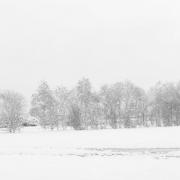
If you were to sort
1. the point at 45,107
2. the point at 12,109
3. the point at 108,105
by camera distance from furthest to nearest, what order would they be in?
the point at 108,105, the point at 45,107, the point at 12,109

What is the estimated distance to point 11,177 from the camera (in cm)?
1261

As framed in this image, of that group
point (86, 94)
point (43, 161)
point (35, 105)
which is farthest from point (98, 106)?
point (43, 161)

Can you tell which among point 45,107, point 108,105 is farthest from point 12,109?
point 108,105

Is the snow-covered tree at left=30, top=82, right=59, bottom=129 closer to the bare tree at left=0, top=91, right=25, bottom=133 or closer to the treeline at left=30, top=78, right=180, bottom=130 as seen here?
the treeline at left=30, top=78, right=180, bottom=130

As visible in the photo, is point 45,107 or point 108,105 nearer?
point 45,107

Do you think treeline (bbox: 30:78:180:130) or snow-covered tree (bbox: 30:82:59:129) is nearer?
snow-covered tree (bbox: 30:82:59:129)

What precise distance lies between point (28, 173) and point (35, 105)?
2222 inches

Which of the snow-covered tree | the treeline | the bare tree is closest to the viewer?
the bare tree

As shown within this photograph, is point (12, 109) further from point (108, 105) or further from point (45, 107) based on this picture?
point (108, 105)

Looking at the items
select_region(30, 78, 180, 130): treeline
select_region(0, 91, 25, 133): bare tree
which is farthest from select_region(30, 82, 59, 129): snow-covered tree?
select_region(0, 91, 25, 133): bare tree

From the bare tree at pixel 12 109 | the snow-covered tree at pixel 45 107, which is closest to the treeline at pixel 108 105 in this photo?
the snow-covered tree at pixel 45 107

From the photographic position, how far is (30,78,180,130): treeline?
6959 cm

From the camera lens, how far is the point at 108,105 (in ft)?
253

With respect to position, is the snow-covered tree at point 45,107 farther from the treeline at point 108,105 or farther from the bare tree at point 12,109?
the bare tree at point 12,109
